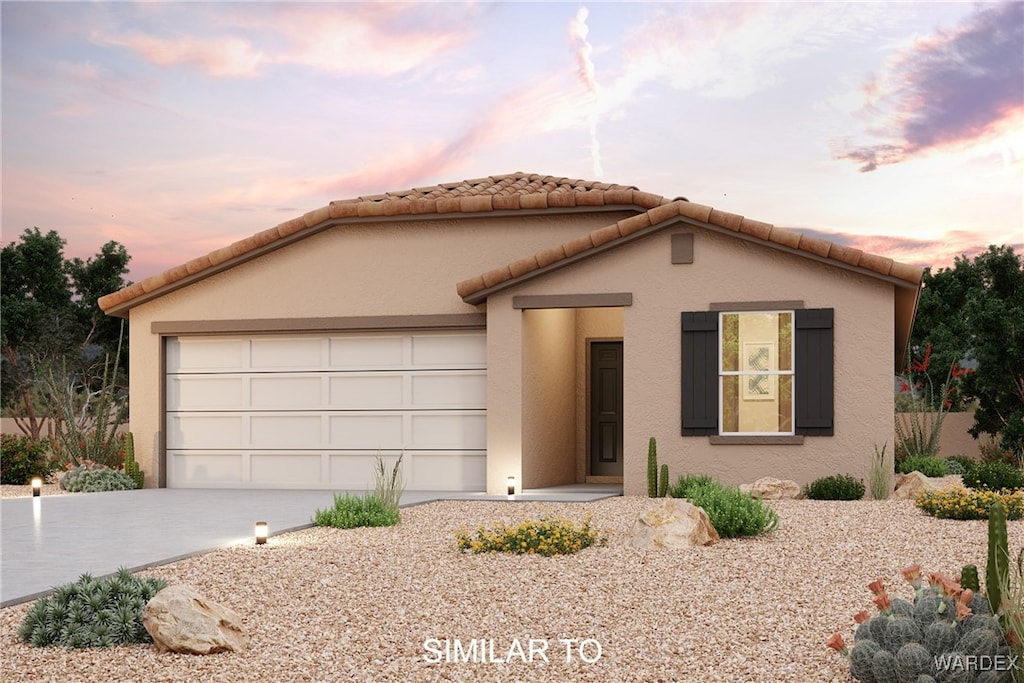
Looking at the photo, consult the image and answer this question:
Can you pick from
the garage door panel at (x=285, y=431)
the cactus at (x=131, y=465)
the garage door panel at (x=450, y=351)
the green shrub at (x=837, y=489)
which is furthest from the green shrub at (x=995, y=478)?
the cactus at (x=131, y=465)

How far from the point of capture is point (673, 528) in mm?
9281

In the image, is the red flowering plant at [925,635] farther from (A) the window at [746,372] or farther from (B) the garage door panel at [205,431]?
(B) the garage door panel at [205,431]

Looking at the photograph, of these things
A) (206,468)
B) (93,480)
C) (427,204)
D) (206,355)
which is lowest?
(93,480)

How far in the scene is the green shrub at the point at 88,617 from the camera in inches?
242

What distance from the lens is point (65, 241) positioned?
28.3 m

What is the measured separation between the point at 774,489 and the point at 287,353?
25.2ft

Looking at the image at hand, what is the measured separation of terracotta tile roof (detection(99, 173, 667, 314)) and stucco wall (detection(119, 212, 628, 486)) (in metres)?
0.26

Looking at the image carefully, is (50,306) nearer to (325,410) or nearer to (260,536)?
(325,410)

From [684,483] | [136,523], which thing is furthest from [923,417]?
[136,523]

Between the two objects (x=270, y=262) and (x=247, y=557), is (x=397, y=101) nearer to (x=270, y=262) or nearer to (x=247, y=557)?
(x=270, y=262)

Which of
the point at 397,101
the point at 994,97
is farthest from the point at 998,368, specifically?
the point at 397,101

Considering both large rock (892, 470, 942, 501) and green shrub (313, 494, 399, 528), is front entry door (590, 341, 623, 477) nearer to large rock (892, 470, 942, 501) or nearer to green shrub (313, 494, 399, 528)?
large rock (892, 470, 942, 501)

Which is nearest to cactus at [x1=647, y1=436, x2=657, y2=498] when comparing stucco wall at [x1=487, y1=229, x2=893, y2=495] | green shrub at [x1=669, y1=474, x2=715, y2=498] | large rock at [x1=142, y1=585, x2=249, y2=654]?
green shrub at [x1=669, y1=474, x2=715, y2=498]

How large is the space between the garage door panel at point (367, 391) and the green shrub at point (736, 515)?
6.92 metres
